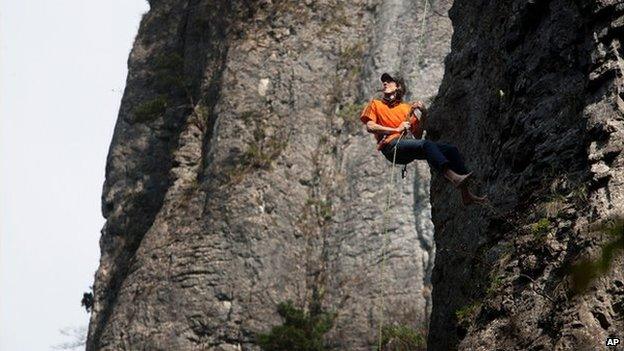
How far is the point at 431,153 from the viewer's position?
10.2m

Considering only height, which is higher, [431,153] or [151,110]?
[151,110]

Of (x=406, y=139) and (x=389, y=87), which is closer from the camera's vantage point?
(x=406, y=139)

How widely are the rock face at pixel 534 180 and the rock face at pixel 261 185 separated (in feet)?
32.9

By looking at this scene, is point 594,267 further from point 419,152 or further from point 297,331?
point 297,331

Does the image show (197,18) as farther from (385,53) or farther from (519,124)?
(519,124)

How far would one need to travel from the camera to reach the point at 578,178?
823 centimetres

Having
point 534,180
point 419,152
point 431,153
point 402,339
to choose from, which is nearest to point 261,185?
point 402,339

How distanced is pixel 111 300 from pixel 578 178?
18.0m

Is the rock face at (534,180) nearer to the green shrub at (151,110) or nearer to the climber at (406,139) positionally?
the climber at (406,139)

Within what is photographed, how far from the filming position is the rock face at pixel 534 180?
761cm

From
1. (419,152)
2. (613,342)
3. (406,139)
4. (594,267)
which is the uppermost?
(406,139)

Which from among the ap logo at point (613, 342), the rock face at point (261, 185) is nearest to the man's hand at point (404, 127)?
the ap logo at point (613, 342)

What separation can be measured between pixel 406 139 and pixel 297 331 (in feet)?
35.0

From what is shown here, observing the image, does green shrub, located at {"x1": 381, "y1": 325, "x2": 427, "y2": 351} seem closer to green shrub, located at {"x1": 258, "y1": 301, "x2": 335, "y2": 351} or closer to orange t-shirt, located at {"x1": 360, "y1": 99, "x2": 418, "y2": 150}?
green shrub, located at {"x1": 258, "y1": 301, "x2": 335, "y2": 351}
